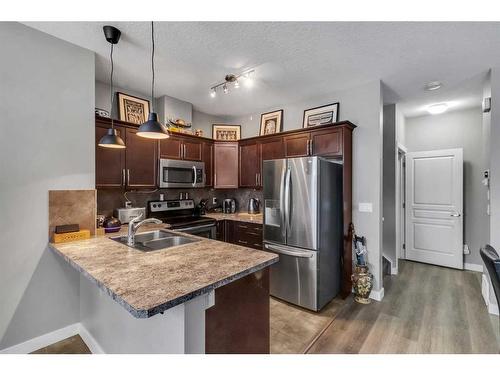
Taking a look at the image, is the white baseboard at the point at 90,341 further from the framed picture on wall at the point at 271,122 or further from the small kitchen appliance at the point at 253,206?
the framed picture on wall at the point at 271,122

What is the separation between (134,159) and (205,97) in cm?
139

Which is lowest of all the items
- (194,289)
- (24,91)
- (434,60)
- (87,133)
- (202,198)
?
(194,289)

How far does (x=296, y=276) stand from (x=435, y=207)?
309 centimetres

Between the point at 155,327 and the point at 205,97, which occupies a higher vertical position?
the point at 205,97

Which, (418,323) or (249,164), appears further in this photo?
(249,164)

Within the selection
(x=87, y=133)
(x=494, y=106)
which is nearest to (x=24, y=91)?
(x=87, y=133)

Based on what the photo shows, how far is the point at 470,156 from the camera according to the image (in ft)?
13.0

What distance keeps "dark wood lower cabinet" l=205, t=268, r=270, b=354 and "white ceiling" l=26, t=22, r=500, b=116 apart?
6.46ft

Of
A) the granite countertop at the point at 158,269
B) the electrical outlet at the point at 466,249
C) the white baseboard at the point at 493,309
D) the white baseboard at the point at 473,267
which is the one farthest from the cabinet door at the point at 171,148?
the white baseboard at the point at 473,267

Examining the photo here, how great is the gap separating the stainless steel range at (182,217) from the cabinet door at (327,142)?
177cm

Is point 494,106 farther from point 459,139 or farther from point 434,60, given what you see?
point 459,139

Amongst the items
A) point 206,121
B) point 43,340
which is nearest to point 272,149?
point 206,121

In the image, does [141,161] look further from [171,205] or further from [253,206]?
[253,206]

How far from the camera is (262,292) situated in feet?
5.62
